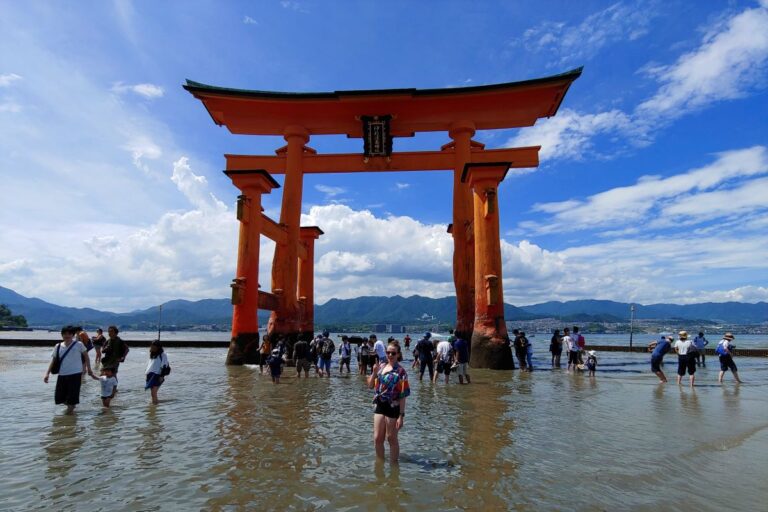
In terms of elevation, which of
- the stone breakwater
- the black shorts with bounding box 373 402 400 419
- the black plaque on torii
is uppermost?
the black plaque on torii

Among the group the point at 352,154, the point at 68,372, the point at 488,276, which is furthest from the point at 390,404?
the point at 352,154

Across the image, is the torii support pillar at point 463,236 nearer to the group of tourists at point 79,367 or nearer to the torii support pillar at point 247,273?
the torii support pillar at point 247,273

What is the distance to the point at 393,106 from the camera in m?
22.5

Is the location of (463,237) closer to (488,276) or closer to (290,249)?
(488,276)

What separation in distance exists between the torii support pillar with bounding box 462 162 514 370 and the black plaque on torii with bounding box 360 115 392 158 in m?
5.52

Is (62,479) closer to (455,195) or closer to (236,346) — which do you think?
(236,346)

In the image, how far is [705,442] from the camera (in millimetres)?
6574

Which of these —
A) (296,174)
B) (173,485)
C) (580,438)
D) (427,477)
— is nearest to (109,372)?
(173,485)

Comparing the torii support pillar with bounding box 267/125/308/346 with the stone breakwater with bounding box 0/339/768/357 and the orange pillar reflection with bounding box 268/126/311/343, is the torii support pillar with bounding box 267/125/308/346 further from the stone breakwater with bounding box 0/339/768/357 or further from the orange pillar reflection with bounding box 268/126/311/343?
the stone breakwater with bounding box 0/339/768/357

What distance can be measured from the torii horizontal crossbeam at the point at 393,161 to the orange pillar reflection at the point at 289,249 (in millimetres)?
767

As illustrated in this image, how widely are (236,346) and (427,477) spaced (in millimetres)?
16620

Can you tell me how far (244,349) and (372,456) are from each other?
15.6 meters

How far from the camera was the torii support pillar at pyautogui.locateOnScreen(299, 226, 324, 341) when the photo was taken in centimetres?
2833

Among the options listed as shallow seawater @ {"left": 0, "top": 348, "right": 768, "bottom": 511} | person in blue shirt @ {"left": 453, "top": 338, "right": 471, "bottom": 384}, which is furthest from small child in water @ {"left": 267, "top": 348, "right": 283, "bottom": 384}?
person in blue shirt @ {"left": 453, "top": 338, "right": 471, "bottom": 384}
